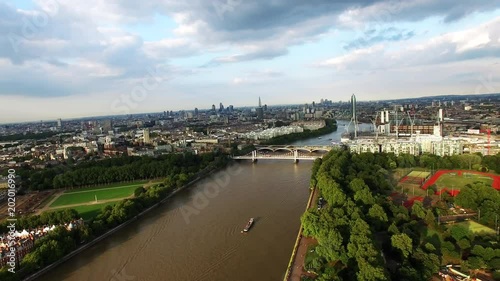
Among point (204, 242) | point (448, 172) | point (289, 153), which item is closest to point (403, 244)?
point (204, 242)

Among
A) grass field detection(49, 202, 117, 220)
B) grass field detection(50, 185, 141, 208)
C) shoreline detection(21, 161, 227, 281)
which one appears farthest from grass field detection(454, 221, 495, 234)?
grass field detection(50, 185, 141, 208)

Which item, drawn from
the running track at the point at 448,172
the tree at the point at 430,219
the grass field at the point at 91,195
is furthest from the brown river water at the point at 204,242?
the running track at the point at 448,172

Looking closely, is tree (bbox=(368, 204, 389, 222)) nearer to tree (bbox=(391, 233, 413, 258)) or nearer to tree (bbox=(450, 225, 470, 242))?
tree (bbox=(391, 233, 413, 258))

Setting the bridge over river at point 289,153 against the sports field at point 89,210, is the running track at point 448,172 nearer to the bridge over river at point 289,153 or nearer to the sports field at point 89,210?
the bridge over river at point 289,153

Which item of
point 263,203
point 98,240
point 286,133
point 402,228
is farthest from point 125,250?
point 286,133

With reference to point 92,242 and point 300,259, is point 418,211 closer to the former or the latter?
point 300,259

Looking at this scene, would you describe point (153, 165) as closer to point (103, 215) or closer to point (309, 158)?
point (103, 215)
